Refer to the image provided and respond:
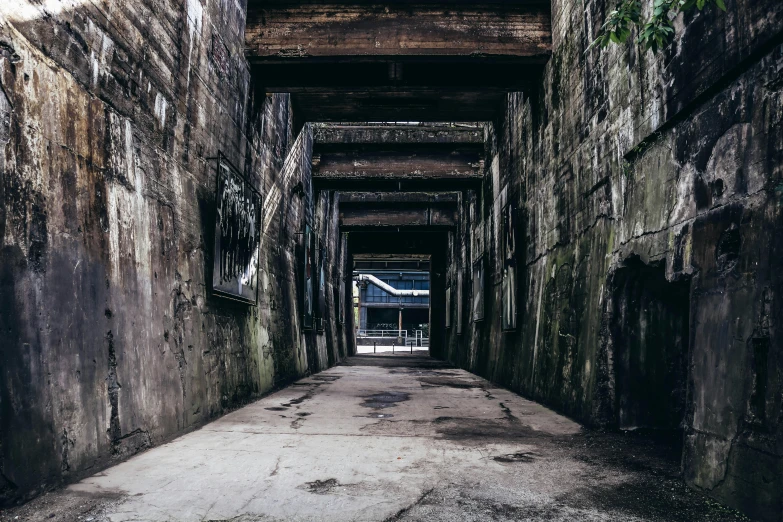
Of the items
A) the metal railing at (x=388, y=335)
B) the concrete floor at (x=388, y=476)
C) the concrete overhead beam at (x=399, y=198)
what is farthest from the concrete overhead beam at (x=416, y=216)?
the metal railing at (x=388, y=335)

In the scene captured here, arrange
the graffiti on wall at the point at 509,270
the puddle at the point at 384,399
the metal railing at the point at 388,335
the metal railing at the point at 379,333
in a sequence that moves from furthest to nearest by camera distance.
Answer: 1. the metal railing at the point at 379,333
2. the metal railing at the point at 388,335
3. the graffiti on wall at the point at 509,270
4. the puddle at the point at 384,399

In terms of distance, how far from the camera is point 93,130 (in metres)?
3.84

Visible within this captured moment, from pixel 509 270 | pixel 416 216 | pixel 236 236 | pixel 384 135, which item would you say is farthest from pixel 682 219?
pixel 416 216

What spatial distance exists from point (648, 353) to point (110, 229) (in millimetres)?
4402

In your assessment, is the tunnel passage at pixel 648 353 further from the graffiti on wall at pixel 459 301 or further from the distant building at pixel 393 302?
the distant building at pixel 393 302

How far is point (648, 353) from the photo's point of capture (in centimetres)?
511

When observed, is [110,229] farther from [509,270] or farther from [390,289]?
[390,289]

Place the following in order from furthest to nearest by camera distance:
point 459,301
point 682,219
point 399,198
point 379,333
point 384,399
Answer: point 379,333 < point 459,301 < point 399,198 < point 384,399 < point 682,219

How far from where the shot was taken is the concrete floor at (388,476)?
2.97 m

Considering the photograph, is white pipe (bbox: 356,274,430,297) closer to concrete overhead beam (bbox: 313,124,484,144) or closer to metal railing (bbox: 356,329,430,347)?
metal railing (bbox: 356,329,430,347)

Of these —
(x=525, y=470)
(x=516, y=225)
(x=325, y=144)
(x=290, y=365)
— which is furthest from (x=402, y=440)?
(x=325, y=144)

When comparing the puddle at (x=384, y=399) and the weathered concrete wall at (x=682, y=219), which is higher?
the weathered concrete wall at (x=682, y=219)

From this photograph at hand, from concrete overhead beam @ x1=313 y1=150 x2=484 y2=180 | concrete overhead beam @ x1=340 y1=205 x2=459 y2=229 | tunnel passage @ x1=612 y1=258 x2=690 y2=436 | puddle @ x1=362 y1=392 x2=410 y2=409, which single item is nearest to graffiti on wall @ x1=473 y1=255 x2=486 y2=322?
concrete overhead beam @ x1=313 y1=150 x2=484 y2=180

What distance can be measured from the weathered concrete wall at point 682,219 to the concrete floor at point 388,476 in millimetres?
424
